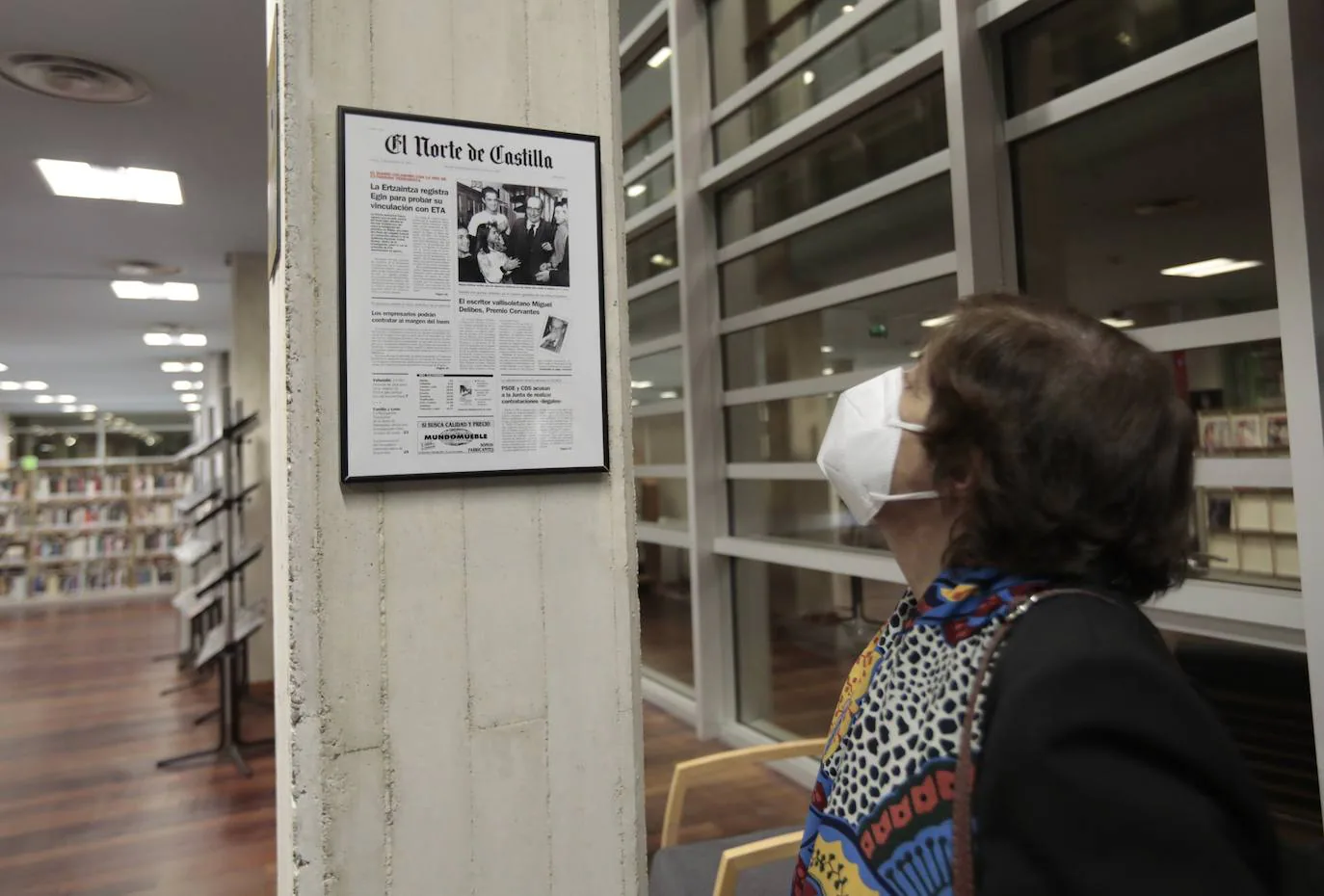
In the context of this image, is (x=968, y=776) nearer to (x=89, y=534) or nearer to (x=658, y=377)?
(x=658, y=377)

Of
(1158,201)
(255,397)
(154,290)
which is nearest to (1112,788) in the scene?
(1158,201)

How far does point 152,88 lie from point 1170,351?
11.7ft

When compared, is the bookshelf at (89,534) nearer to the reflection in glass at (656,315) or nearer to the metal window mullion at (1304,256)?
the reflection in glass at (656,315)

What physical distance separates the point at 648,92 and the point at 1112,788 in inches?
182

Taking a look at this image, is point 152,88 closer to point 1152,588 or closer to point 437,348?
point 437,348

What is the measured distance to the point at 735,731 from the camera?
4.04 meters

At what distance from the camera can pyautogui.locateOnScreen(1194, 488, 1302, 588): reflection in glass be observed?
1.87 metres

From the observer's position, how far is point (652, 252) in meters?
4.88

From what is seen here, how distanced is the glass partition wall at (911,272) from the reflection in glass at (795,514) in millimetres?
14

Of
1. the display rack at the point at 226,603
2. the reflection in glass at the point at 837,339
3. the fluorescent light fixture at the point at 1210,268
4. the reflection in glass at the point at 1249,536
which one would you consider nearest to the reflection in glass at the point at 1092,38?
the fluorescent light fixture at the point at 1210,268

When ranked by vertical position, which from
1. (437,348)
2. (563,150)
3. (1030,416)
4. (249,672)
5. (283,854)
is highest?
(563,150)

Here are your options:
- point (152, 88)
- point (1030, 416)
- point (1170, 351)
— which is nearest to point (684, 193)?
point (152, 88)

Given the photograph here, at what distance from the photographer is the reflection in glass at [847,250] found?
2.89 m

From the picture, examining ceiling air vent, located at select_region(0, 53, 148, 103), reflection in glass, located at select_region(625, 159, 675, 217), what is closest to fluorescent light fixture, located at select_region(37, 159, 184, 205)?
ceiling air vent, located at select_region(0, 53, 148, 103)
